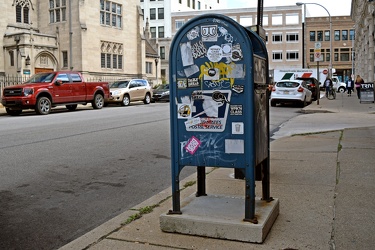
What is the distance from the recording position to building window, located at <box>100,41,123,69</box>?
4075 cm

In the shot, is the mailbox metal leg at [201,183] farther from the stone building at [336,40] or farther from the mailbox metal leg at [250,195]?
the stone building at [336,40]

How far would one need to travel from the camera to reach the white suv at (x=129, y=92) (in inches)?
1085

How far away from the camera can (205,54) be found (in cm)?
395

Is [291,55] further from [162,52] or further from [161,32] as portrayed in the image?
[161,32]

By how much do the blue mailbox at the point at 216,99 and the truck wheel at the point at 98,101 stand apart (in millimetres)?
21200

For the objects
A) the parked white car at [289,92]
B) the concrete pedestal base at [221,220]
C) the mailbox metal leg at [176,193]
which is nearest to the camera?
the concrete pedestal base at [221,220]

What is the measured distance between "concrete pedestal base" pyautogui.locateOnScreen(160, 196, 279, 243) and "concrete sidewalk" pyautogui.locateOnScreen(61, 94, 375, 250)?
0.06 metres

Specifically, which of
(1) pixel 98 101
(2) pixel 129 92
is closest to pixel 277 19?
(2) pixel 129 92

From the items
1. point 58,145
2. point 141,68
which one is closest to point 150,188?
point 58,145

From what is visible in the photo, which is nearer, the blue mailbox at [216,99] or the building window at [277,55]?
the blue mailbox at [216,99]

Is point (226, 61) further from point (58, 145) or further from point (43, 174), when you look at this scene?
point (58, 145)

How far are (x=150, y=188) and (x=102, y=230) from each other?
2063 mm

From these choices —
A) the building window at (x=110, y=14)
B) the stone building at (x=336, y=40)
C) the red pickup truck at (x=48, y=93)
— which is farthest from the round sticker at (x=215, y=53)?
the stone building at (x=336, y=40)

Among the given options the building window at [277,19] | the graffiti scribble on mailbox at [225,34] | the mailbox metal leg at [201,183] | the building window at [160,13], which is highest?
the building window at [160,13]
